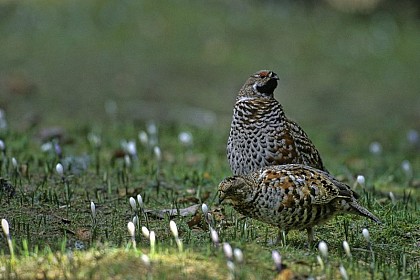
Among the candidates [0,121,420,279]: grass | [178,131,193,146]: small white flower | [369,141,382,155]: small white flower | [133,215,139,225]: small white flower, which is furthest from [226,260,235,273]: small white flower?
[369,141,382,155]: small white flower

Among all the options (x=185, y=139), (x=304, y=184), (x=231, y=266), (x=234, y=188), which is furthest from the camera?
(x=185, y=139)

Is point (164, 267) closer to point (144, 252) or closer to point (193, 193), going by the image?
point (144, 252)

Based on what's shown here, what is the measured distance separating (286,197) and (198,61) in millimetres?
10478

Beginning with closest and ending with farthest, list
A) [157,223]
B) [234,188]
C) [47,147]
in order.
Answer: [234,188]
[157,223]
[47,147]

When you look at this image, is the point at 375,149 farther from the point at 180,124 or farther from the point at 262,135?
the point at 262,135

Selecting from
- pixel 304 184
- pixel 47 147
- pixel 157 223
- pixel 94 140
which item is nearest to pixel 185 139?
pixel 94 140

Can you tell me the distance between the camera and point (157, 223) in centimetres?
692

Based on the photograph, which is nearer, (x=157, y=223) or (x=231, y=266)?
(x=231, y=266)

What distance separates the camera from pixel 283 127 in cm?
745

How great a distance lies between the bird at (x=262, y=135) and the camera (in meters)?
7.27

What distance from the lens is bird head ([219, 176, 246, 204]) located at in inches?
236

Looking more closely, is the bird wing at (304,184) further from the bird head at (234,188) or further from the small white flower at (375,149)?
the small white flower at (375,149)

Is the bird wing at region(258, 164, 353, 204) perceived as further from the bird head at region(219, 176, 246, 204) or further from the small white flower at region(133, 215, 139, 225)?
the small white flower at region(133, 215, 139, 225)

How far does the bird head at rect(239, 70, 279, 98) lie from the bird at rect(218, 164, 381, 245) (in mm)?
1504
